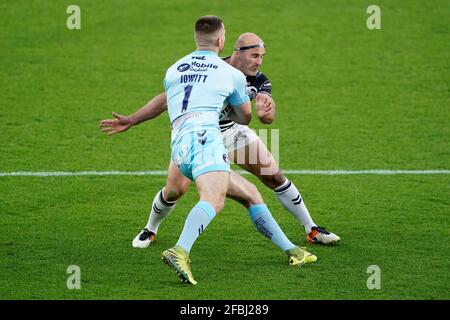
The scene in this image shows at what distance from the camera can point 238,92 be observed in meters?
7.61

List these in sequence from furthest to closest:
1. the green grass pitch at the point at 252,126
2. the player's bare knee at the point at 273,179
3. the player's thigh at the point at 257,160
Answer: the player's bare knee at the point at 273,179, the player's thigh at the point at 257,160, the green grass pitch at the point at 252,126

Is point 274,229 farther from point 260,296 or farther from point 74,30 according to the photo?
point 74,30

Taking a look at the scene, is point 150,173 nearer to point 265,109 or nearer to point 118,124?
point 118,124

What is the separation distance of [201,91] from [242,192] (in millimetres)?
970

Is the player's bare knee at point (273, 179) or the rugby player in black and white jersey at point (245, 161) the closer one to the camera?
the rugby player in black and white jersey at point (245, 161)

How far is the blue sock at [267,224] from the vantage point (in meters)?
7.97

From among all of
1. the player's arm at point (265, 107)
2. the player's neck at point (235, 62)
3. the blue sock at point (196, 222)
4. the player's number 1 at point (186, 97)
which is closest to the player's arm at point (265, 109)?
the player's arm at point (265, 107)

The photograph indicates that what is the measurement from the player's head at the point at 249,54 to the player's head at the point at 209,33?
0.76 meters

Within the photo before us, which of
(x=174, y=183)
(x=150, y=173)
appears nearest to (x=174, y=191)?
(x=174, y=183)

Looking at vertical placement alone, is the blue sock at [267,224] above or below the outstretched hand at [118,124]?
below

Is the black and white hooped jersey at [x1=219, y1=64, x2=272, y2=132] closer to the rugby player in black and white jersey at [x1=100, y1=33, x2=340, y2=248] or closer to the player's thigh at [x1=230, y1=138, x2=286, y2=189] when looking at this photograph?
the rugby player in black and white jersey at [x1=100, y1=33, x2=340, y2=248]

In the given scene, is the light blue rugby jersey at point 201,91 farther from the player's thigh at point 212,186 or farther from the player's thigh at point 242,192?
the player's thigh at point 242,192

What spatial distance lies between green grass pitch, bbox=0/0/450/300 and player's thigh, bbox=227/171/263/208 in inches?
21.5

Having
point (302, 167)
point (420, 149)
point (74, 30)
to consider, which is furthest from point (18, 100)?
point (420, 149)
